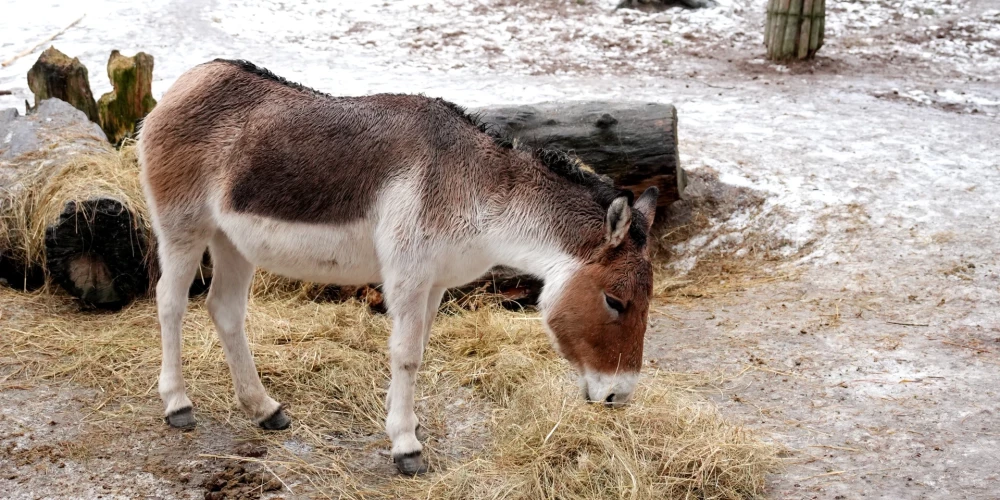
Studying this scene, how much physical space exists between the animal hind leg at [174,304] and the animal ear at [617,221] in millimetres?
2210

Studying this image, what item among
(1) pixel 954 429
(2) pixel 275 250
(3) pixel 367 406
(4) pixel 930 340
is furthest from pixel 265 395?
(4) pixel 930 340

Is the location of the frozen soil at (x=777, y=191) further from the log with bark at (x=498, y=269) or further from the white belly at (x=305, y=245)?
the white belly at (x=305, y=245)

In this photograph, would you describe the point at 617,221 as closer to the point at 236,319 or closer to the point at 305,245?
the point at 305,245

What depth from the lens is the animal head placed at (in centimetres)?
417

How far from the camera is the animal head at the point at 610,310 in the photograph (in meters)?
4.17

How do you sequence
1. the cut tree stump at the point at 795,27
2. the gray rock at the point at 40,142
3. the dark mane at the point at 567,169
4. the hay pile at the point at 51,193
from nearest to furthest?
1. the dark mane at the point at 567,169
2. the hay pile at the point at 51,193
3. the gray rock at the point at 40,142
4. the cut tree stump at the point at 795,27

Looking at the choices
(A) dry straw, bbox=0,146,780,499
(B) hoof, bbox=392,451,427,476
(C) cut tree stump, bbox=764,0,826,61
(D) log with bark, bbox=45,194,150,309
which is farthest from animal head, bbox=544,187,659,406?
(C) cut tree stump, bbox=764,0,826,61

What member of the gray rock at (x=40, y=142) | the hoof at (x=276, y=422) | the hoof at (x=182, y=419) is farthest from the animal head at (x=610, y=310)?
the gray rock at (x=40, y=142)

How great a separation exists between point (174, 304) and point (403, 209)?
4.95 ft

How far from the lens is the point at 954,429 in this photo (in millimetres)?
4840

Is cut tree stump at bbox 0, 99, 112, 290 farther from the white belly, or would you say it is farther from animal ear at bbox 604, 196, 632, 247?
animal ear at bbox 604, 196, 632, 247

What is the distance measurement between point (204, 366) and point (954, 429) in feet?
15.2

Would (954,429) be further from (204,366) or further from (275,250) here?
(204,366)

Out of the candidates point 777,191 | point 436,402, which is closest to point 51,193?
point 436,402
